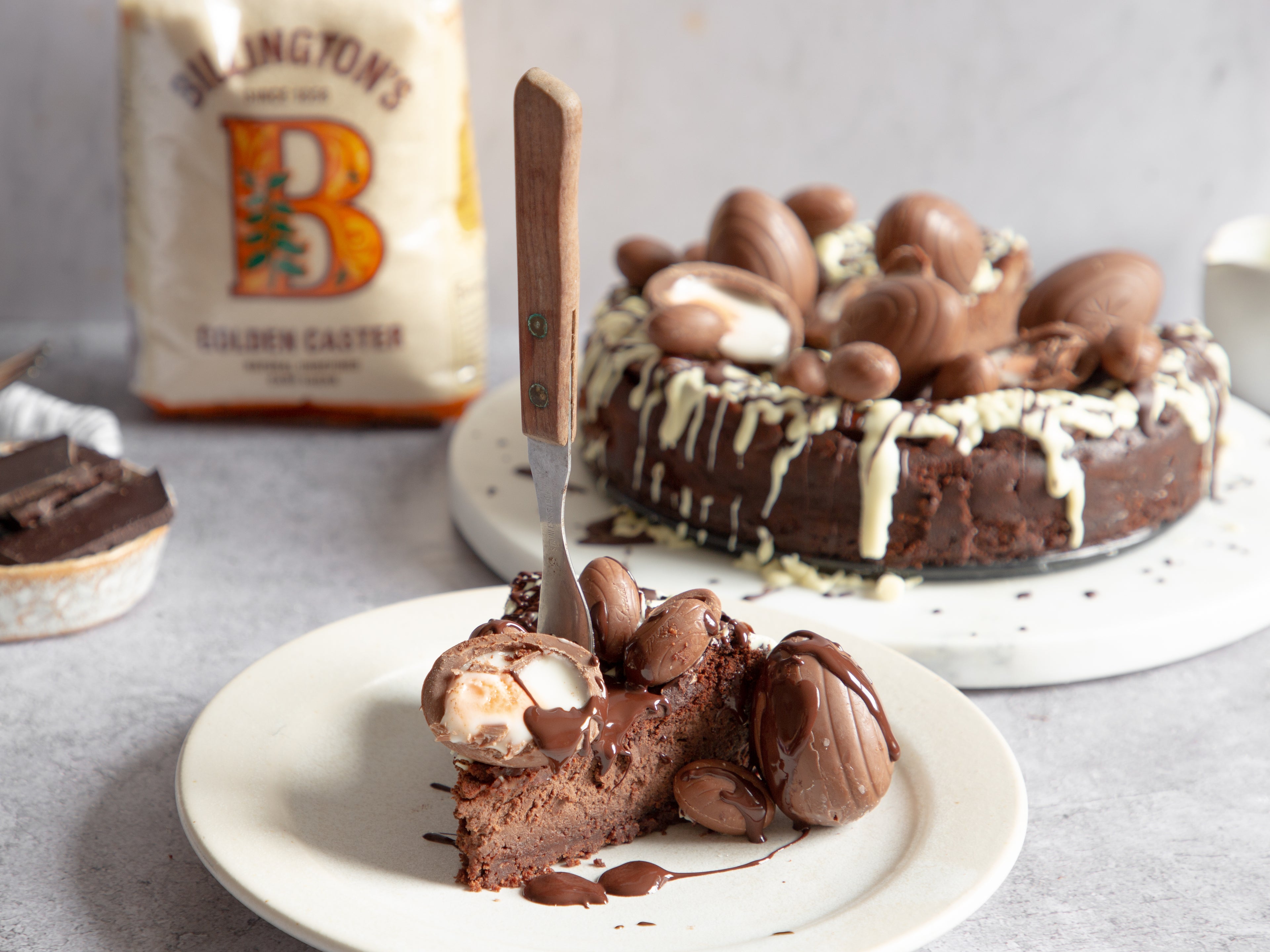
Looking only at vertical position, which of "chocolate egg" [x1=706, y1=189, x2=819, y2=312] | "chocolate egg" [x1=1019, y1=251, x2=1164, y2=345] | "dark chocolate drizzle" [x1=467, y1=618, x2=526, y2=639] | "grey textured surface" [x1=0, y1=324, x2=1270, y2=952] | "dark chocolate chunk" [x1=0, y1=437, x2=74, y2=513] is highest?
"chocolate egg" [x1=706, y1=189, x2=819, y2=312]

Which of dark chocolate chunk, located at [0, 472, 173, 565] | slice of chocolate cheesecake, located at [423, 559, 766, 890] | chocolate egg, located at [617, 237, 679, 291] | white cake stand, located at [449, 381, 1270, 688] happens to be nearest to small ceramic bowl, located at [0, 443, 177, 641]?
dark chocolate chunk, located at [0, 472, 173, 565]

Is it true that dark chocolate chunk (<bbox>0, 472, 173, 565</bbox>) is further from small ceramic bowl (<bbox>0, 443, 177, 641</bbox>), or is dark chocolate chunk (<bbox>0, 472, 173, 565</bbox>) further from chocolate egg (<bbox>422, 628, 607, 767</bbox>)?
chocolate egg (<bbox>422, 628, 607, 767</bbox>)

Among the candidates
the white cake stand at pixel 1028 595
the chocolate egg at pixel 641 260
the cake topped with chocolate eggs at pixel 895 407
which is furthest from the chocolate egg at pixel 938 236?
the white cake stand at pixel 1028 595

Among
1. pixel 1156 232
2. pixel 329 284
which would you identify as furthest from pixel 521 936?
pixel 1156 232

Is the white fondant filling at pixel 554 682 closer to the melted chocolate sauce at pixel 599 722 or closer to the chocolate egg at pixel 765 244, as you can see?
the melted chocolate sauce at pixel 599 722

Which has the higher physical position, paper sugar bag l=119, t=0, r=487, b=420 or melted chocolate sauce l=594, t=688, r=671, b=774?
paper sugar bag l=119, t=0, r=487, b=420
